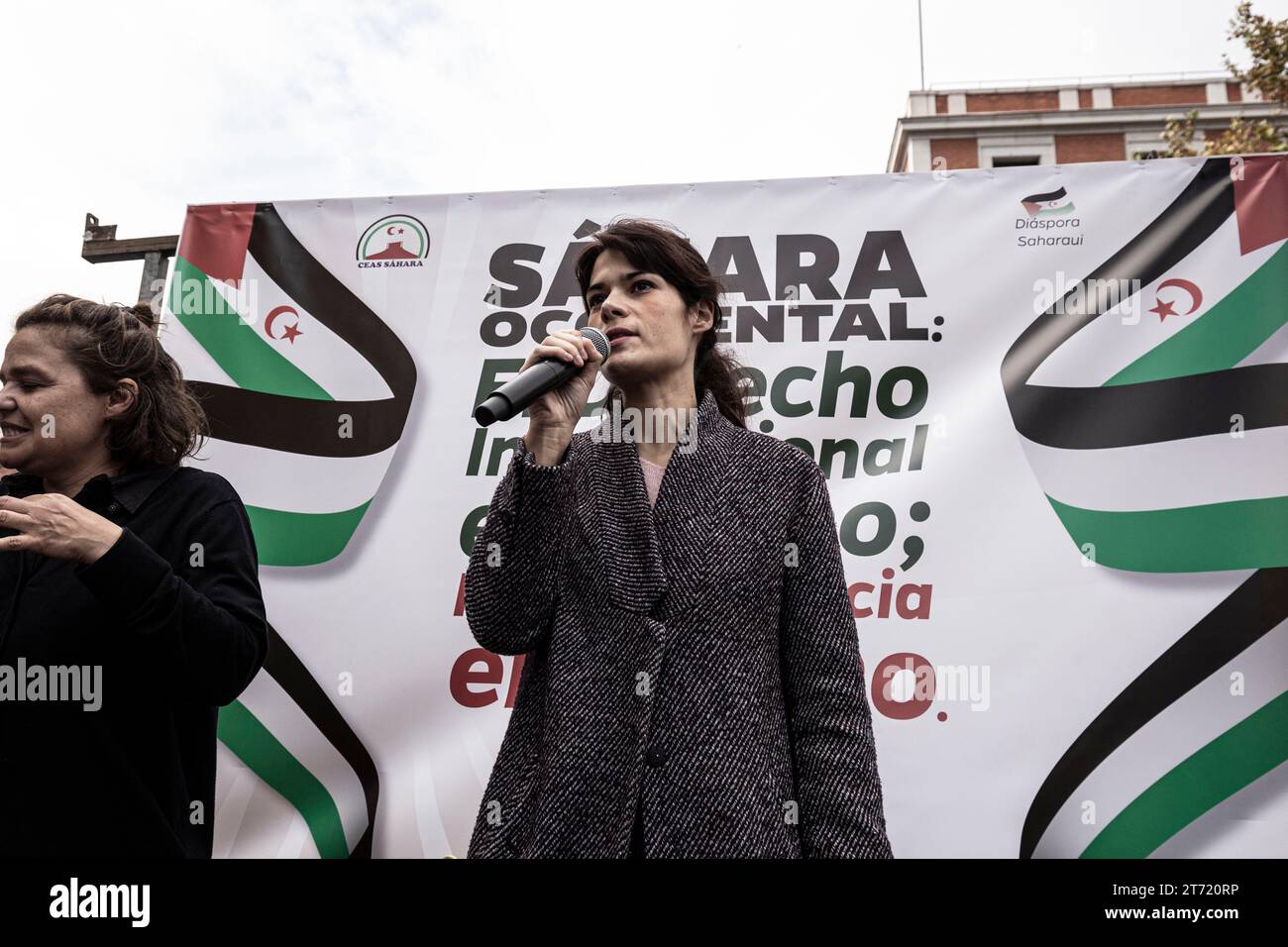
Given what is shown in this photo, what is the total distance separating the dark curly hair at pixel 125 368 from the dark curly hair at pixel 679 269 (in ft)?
2.95

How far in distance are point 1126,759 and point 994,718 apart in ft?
1.27

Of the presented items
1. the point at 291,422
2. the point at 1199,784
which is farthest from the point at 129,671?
the point at 1199,784

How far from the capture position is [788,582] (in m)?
1.60

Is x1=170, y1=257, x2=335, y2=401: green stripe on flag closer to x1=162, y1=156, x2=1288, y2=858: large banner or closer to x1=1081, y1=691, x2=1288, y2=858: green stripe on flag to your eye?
x1=162, y1=156, x2=1288, y2=858: large banner

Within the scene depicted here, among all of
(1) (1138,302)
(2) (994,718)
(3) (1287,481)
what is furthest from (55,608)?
(3) (1287,481)

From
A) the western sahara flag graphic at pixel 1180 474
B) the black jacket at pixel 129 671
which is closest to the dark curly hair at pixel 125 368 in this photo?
the black jacket at pixel 129 671

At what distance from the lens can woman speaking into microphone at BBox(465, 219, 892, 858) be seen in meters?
1.41

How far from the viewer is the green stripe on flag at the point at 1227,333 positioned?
2812mm

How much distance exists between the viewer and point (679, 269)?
1.73 metres

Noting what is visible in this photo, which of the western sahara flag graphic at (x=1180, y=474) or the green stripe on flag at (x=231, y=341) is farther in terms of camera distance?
the green stripe on flag at (x=231, y=341)

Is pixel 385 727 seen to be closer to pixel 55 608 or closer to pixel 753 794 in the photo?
pixel 55 608

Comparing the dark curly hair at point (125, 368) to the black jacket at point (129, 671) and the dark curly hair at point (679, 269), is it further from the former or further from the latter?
the dark curly hair at point (679, 269)

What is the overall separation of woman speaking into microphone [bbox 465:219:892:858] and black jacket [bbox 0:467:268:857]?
471 millimetres

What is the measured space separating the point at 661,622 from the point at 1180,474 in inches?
80.9
